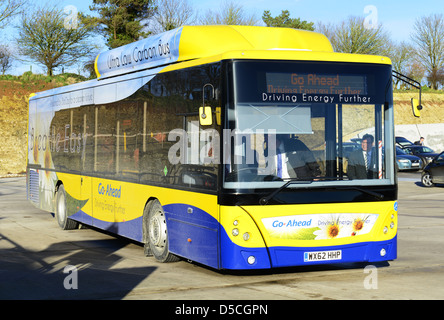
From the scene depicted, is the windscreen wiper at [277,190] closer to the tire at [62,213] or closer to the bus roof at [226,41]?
the bus roof at [226,41]

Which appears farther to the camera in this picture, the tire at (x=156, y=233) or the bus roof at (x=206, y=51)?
the tire at (x=156, y=233)

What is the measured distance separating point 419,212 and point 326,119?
10.9 m

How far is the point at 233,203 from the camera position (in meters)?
8.59

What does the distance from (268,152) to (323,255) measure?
58.7 inches

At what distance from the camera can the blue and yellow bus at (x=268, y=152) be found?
870 centimetres

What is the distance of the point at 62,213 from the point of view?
1589 cm

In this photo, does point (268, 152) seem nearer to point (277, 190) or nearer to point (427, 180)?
point (277, 190)

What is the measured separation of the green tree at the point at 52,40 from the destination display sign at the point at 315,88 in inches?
2106

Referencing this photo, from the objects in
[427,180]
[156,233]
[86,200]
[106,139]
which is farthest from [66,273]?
[427,180]

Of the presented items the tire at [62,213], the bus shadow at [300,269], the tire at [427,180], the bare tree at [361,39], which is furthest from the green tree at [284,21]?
the bus shadow at [300,269]

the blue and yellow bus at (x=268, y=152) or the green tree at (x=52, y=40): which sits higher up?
the green tree at (x=52, y=40)

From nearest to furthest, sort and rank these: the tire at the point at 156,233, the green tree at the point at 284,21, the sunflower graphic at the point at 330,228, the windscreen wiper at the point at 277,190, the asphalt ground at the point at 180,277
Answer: the asphalt ground at the point at 180,277, the windscreen wiper at the point at 277,190, the sunflower graphic at the point at 330,228, the tire at the point at 156,233, the green tree at the point at 284,21
